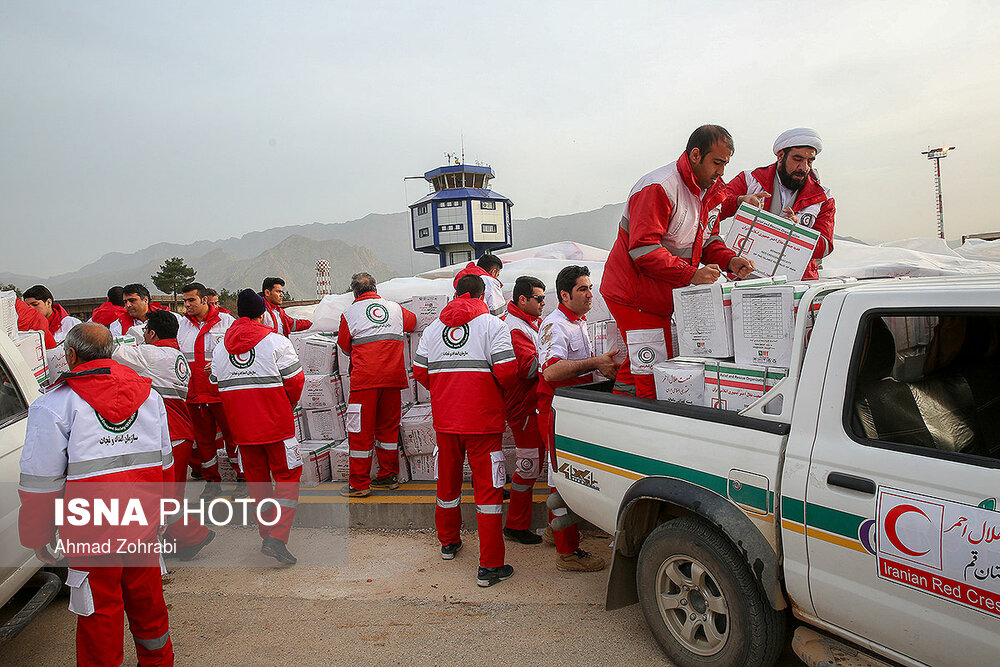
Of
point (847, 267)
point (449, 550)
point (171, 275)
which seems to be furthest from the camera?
point (171, 275)

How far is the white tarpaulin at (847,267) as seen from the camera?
22.5 feet

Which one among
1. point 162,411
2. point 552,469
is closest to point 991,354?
point 552,469

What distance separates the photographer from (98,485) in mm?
3010

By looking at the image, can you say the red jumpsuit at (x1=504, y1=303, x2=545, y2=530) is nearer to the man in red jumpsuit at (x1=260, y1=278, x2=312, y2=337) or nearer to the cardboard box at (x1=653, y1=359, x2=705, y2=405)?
the cardboard box at (x1=653, y1=359, x2=705, y2=405)

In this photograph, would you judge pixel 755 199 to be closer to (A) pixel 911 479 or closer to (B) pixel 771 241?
(B) pixel 771 241

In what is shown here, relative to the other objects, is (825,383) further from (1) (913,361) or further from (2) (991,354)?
(2) (991,354)

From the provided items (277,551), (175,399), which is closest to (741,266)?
(277,551)

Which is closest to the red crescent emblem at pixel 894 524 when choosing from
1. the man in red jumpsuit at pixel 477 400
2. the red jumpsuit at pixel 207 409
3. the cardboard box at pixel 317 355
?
the man in red jumpsuit at pixel 477 400

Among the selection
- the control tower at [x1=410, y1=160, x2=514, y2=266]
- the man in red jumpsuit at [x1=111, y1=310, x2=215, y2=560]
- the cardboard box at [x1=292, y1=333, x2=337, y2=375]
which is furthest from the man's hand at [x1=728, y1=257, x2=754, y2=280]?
the control tower at [x1=410, y1=160, x2=514, y2=266]

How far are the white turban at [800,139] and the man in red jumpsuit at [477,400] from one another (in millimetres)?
2326

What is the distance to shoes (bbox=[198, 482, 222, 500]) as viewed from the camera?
6332 mm

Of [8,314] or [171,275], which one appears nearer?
[8,314]

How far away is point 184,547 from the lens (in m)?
5.20

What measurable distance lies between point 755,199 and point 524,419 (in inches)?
92.2
